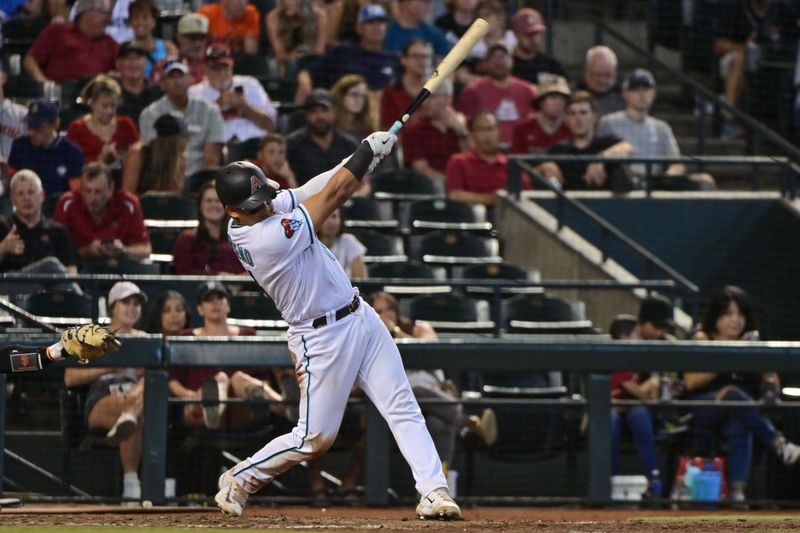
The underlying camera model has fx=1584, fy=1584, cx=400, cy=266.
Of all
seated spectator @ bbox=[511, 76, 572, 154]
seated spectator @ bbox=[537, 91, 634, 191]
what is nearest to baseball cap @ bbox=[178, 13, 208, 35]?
seated spectator @ bbox=[511, 76, 572, 154]

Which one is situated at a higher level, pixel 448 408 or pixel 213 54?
pixel 213 54

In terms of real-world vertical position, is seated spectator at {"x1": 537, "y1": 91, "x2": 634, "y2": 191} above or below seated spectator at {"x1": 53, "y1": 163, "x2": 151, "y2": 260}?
above

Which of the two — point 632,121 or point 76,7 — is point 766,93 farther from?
point 76,7

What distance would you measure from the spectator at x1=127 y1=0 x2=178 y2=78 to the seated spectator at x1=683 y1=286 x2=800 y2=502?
4514 mm

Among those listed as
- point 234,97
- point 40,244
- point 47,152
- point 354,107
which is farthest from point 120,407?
point 354,107

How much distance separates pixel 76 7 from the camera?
11.4 m

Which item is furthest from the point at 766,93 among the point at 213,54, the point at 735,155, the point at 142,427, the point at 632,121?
the point at 142,427

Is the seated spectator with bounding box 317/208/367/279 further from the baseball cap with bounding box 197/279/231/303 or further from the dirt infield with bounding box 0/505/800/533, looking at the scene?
the dirt infield with bounding box 0/505/800/533

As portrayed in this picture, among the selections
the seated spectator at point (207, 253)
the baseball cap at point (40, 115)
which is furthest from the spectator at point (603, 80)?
the baseball cap at point (40, 115)

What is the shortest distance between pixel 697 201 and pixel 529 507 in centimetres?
377

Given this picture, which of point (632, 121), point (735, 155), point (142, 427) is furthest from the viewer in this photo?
point (735, 155)

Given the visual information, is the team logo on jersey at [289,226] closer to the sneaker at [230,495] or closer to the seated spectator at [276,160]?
the sneaker at [230,495]

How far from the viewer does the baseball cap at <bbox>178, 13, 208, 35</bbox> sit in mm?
11188

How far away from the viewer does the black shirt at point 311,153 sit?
34.3 feet
